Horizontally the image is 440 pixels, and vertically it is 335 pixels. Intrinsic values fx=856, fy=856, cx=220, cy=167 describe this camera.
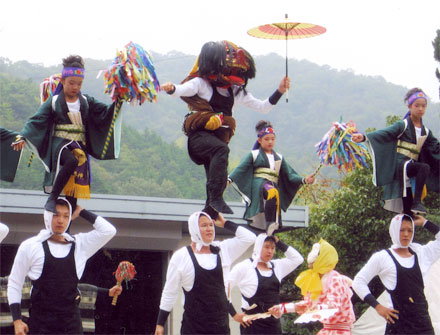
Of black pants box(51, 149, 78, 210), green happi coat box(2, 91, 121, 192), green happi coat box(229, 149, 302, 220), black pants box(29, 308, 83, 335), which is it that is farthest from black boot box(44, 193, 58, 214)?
green happi coat box(229, 149, 302, 220)

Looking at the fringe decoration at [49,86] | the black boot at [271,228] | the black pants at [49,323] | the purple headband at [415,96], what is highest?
the fringe decoration at [49,86]

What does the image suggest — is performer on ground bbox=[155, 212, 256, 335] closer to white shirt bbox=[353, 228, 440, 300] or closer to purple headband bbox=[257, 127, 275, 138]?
white shirt bbox=[353, 228, 440, 300]

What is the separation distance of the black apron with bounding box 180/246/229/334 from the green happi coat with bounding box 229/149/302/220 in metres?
1.33

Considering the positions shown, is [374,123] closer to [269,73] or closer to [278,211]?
[269,73]

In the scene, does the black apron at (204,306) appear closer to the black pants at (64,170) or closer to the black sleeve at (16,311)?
the black pants at (64,170)

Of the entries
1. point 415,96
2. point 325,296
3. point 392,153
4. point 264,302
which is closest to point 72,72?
point 264,302

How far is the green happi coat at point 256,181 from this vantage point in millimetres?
8992

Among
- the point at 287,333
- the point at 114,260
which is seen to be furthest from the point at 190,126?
the point at 287,333

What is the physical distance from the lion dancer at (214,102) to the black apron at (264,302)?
0.97 m

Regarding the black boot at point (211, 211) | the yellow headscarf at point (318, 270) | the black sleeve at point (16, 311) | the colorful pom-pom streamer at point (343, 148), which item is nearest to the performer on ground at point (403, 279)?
the yellow headscarf at point (318, 270)

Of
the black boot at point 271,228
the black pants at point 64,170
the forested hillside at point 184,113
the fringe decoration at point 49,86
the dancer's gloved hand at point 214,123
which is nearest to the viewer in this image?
the black pants at point 64,170

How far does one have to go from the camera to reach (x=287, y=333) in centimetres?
1461

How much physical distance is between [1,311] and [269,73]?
1870 inches

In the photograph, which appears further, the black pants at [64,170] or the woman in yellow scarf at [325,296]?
the woman in yellow scarf at [325,296]
